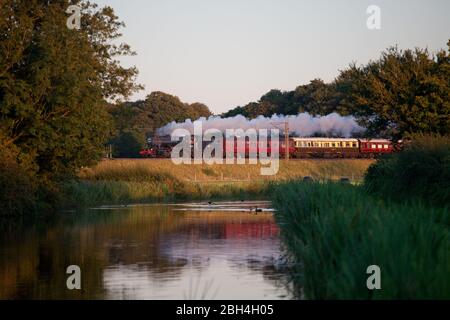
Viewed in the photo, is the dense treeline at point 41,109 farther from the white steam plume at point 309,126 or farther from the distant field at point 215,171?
the white steam plume at point 309,126

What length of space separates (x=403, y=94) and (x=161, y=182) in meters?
20.6

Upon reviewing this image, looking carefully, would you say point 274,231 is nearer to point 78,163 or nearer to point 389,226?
point 78,163

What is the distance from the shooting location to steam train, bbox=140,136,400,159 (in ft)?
333

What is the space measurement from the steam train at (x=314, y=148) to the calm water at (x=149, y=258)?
5315 centimetres

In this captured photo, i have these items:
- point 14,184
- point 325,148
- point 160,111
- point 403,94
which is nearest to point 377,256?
point 14,184

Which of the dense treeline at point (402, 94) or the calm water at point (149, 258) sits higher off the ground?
the dense treeline at point (402, 94)

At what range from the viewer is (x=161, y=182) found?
2756 inches

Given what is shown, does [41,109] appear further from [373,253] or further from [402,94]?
[373,253]

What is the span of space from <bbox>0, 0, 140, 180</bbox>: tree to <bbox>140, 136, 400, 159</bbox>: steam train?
47629 mm

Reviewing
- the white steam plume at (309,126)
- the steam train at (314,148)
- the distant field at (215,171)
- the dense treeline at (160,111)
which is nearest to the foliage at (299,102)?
the white steam plume at (309,126)

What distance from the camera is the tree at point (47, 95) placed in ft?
155

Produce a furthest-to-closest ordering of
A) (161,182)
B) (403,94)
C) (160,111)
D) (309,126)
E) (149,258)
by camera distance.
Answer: (160,111)
(309,126)
(161,182)
(403,94)
(149,258)


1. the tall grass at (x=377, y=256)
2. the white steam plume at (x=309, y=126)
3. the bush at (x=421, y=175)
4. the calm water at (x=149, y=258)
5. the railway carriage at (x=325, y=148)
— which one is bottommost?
the calm water at (x=149, y=258)
